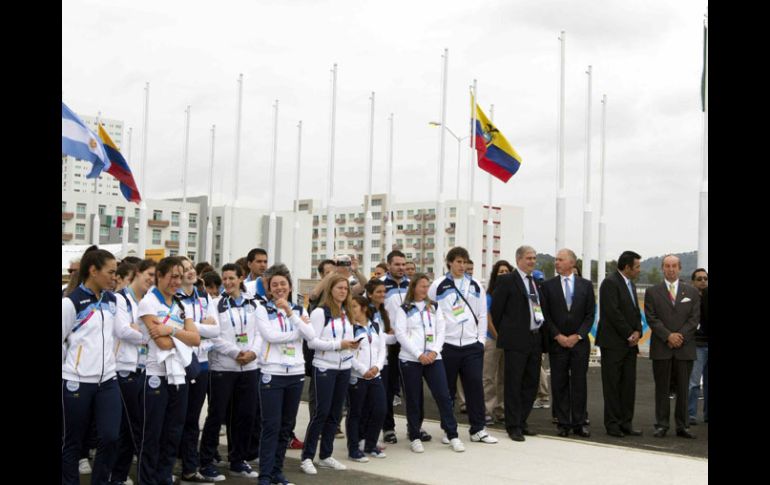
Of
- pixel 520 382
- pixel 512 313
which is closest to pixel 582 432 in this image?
pixel 520 382

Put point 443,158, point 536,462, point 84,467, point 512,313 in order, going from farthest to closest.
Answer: point 443,158 < point 512,313 < point 536,462 < point 84,467

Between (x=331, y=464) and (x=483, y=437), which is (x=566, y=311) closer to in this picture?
(x=483, y=437)

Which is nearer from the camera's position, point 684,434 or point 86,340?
point 86,340

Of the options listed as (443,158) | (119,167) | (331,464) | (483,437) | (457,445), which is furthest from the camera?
(443,158)

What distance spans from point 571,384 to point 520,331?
887mm

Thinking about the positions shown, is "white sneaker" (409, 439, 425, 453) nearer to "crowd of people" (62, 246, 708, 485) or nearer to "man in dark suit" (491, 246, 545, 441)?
"crowd of people" (62, 246, 708, 485)

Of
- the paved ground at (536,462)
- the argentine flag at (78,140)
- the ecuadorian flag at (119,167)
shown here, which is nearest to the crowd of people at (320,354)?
the paved ground at (536,462)

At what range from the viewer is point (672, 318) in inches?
397

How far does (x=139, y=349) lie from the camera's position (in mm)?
6434

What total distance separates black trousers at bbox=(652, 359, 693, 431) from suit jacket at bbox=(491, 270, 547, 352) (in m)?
1.48
